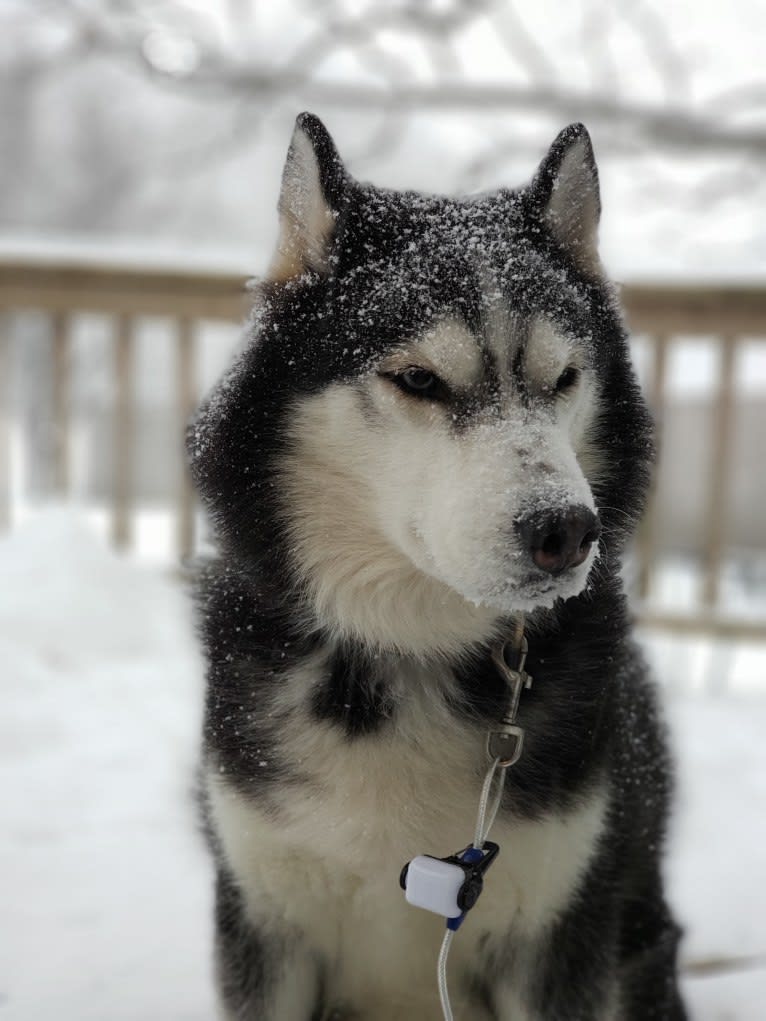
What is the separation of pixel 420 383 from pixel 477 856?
553 millimetres

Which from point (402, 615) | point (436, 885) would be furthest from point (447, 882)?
point (402, 615)

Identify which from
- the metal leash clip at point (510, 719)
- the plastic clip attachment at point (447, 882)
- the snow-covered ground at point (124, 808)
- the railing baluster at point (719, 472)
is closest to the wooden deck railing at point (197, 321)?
the railing baluster at point (719, 472)

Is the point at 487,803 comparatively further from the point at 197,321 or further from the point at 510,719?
the point at 197,321

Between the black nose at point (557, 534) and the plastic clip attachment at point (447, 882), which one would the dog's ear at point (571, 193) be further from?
the plastic clip attachment at point (447, 882)

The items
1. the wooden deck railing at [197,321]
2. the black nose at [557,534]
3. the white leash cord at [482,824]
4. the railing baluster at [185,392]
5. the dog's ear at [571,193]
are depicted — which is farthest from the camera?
the railing baluster at [185,392]

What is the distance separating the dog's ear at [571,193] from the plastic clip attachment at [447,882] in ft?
2.54

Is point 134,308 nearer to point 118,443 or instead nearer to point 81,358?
point 118,443

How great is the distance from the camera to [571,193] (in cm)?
118

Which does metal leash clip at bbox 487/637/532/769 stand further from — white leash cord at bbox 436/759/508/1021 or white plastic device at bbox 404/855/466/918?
white plastic device at bbox 404/855/466/918

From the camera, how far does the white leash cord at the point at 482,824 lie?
1.01 meters

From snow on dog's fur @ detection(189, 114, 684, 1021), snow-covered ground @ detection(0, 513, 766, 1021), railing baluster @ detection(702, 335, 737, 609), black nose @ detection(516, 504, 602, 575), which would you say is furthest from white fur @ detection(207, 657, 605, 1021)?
railing baluster @ detection(702, 335, 737, 609)

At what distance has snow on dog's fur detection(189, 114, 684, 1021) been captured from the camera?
1059 mm

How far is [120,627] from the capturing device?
3.46 meters

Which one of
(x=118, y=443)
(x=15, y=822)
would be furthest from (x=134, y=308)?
(x=15, y=822)
